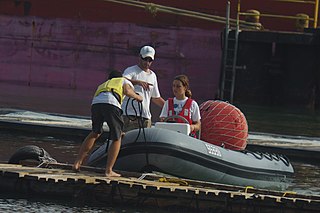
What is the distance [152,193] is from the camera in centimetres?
1084

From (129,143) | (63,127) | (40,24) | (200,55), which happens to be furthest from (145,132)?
(40,24)

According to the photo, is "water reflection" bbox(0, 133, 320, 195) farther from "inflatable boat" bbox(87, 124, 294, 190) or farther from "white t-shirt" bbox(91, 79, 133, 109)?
"white t-shirt" bbox(91, 79, 133, 109)

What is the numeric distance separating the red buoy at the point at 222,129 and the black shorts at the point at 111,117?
220cm

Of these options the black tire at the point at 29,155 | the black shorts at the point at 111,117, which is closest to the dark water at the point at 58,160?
the black shorts at the point at 111,117

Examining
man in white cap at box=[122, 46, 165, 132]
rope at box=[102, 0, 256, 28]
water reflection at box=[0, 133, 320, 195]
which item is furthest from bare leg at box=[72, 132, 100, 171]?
rope at box=[102, 0, 256, 28]

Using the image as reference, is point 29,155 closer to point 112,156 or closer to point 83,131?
point 112,156

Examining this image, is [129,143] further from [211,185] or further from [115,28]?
[115,28]

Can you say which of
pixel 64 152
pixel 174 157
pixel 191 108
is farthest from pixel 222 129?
pixel 64 152

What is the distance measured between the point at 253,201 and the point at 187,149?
1.29m

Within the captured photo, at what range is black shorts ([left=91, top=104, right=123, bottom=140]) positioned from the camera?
1131 cm

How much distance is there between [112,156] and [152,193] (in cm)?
75

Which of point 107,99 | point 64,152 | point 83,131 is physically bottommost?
point 64,152

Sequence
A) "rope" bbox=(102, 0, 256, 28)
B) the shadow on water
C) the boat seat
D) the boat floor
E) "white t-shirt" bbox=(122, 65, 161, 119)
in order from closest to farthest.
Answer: the boat seat
"white t-shirt" bbox=(122, 65, 161, 119)
the boat floor
the shadow on water
"rope" bbox=(102, 0, 256, 28)

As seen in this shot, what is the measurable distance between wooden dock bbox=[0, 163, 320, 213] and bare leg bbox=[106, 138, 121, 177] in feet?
0.39
